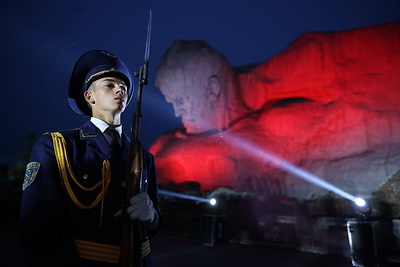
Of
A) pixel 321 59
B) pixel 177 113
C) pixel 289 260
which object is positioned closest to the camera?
pixel 289 260

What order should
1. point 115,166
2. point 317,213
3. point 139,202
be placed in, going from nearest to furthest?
point 139,202, point 115,166, point 317,213

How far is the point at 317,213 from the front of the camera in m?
8.86

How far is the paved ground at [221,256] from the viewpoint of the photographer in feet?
14.8

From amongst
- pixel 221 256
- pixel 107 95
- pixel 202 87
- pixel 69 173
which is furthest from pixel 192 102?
pixel 69 173

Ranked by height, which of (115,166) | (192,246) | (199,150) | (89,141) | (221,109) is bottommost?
(192,246)

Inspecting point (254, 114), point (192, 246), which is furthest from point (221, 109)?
point (192, 246)

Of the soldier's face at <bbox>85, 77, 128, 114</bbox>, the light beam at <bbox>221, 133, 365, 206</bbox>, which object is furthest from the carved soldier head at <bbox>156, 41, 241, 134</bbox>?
the soldier's face at <bbox>85, 77, 128, 114</bbox>

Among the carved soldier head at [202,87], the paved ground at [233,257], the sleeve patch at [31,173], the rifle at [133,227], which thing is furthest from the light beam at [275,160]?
the sleeve patch at [31,173]

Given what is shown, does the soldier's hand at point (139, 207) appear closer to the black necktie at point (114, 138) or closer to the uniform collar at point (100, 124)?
the black necktie at point (114, 138)

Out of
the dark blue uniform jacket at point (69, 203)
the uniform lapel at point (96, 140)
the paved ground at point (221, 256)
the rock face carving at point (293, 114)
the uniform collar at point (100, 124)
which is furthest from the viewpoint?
the rock face carving at point (293, 114)

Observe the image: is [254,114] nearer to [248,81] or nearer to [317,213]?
[248,81]

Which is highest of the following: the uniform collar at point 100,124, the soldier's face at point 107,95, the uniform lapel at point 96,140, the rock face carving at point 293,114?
the rock face carving at point 293,114

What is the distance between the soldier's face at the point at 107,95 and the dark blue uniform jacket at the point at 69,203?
0.17 metres

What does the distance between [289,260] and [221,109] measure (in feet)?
53.3
